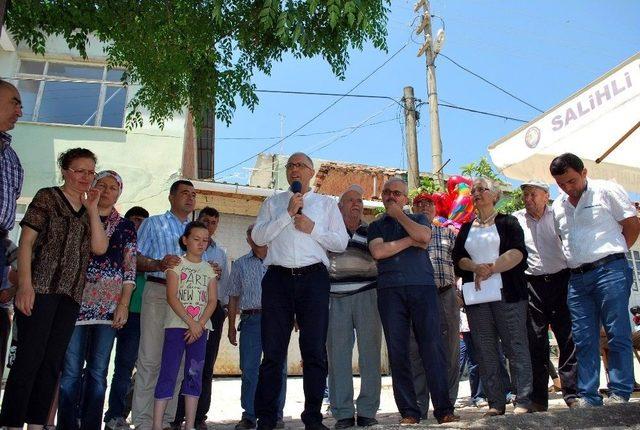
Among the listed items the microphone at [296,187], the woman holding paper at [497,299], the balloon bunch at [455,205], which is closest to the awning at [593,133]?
the woman holding paper at [497,299]

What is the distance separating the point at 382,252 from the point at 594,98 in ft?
7.74

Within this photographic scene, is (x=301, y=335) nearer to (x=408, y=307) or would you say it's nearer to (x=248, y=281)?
(x=408, y=307)

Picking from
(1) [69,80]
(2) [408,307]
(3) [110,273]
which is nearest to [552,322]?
(2) [408,307]

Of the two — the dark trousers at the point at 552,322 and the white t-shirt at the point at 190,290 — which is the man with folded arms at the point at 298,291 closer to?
the white t-shirt at the point at 190,290

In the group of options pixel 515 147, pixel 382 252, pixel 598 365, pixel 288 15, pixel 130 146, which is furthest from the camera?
pixel 130 146

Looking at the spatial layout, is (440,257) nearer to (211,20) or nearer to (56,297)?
(211,20)

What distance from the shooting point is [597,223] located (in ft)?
15.1

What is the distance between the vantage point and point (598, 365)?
4430 millimetres

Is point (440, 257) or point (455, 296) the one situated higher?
point (440, 257)

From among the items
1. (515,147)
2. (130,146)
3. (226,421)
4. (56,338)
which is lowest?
(226,421)

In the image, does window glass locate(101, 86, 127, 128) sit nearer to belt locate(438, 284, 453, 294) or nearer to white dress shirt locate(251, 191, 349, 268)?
white dress shirt locate(251, 191, 349, 268)

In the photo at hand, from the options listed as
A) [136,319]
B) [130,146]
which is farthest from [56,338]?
[130,146]

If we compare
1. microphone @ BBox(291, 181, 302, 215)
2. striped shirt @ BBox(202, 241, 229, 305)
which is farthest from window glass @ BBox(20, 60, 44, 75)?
microphone @ BBox(291, 181, 302, 215)

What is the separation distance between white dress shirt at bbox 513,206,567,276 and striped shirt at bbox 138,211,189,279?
3070 millimetres
